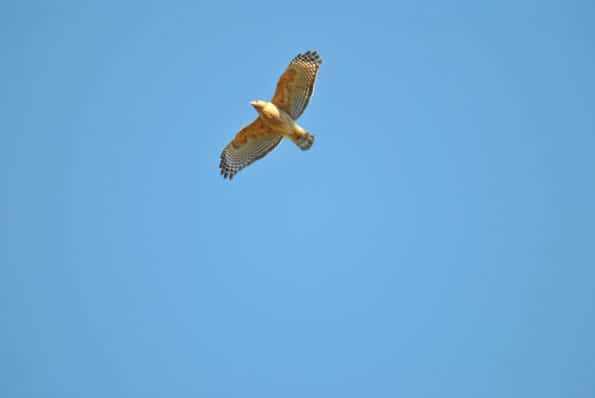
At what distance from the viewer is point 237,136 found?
19062 millimetres

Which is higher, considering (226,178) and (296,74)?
(296,74)

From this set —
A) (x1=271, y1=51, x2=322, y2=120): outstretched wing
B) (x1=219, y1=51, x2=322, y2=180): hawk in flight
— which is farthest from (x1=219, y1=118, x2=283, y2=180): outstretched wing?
(x1=271, y1=51, x2=322, y2=120): outstretched wing

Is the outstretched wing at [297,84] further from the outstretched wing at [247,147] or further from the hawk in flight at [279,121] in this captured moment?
the outstretched wing at [247,147]

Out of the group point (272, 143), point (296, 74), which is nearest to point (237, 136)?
point (272, 143)

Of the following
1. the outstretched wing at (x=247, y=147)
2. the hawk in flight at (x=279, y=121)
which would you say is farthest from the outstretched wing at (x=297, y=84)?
the outstretched wing at (x=247, y=147)

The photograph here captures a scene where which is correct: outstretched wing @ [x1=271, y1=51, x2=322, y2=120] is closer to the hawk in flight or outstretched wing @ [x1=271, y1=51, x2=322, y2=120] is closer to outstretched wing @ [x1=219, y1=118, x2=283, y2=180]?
the hawk in flight

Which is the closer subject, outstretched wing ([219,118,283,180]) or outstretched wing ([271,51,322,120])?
outstretched wing ([271,51,322,120])

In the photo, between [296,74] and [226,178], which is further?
[226,178]

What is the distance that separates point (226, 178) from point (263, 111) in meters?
1.91

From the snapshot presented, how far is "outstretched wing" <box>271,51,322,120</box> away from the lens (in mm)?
18062

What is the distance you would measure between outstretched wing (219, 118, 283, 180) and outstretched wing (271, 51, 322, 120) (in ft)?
2.06

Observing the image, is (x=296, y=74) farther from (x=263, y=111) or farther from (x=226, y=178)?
(x=226, y=178)

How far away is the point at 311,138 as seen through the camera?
19000 mm

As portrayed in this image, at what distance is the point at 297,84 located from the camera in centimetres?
1822
